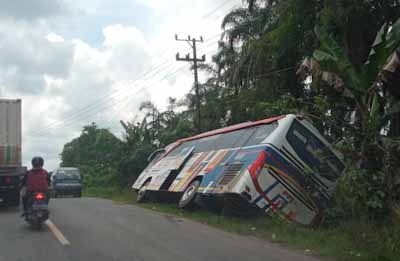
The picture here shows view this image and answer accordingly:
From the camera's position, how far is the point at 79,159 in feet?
196

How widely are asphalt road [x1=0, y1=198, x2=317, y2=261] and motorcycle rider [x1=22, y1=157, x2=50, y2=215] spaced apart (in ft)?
2.52

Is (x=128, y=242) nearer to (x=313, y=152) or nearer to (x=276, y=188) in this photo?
(x=276, y=188)

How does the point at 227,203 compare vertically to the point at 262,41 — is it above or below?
below

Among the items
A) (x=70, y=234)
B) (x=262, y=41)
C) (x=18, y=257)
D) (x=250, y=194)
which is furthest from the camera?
(x=262, y=41)

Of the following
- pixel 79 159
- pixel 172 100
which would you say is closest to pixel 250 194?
pixel 172 100

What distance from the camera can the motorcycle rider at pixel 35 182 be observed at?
12.4 m

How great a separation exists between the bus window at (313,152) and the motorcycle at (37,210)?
19.6ft

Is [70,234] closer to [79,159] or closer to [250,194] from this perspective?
[250,194]

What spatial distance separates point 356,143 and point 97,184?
31.6m

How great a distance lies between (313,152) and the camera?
13.8m

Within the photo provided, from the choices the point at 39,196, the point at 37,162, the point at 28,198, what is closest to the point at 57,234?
the point at 39,196

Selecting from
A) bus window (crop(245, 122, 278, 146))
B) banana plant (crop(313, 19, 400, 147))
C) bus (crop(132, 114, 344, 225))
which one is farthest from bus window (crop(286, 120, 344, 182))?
banana plant (crop(313, 19, 400, 147))

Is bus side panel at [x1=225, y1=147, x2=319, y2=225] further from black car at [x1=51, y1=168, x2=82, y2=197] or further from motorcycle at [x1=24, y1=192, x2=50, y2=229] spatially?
black car at [x1=51, y1=168, x2=82, y2=197]

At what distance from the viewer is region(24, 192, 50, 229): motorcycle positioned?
39.9 ft
